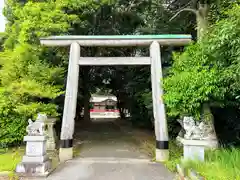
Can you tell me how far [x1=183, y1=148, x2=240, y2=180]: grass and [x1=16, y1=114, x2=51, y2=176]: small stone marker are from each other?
121 inches

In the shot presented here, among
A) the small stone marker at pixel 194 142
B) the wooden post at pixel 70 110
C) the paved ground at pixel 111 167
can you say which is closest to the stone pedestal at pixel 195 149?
the small stone marker at pixel 194 142

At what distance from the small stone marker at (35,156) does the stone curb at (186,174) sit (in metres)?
2.91

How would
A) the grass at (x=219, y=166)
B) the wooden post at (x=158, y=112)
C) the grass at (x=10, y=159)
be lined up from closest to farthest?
1. the grass at (x=219, y=166)
2. the grass at (x=10, y=159)
3. the wooden post at (x=158, y=112)

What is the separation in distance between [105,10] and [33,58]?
5372 mm

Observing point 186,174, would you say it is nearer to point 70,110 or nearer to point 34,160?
point 34,160

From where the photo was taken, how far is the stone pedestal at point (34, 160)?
14.0ft

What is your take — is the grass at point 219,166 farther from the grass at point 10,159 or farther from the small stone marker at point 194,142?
the grass at point 10,159

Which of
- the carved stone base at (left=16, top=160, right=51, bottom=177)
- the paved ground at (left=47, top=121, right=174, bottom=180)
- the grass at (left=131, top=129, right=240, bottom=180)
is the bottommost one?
the paved ground at (left=47, top=121, right=174, bottom=180)

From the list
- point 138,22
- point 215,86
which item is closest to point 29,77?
point 215,86

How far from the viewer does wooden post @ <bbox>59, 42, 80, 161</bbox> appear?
550 centimetres

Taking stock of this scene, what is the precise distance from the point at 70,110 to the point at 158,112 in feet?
8.33

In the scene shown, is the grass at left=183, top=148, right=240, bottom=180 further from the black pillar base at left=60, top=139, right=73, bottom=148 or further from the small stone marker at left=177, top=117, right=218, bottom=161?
the black pillar base at left=60, top=139, right=73, bottom=148

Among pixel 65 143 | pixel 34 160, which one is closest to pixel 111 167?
pixel 65 143

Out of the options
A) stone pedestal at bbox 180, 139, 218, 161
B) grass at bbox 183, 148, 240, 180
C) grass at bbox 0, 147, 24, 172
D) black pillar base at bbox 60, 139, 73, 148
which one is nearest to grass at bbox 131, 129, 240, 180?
grass at bbox 183, 148, 240, 180
